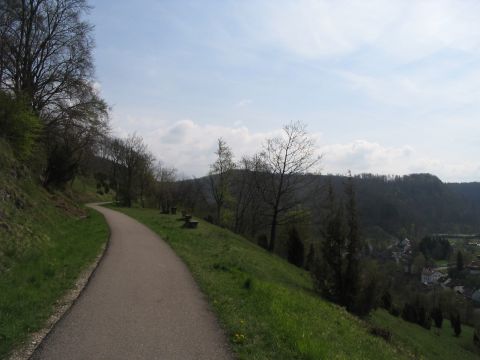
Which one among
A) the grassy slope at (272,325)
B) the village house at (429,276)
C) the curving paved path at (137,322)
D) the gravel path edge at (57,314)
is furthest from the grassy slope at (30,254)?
the village house at (429,276)

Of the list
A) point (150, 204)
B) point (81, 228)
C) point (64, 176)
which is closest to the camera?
point (81, 228)

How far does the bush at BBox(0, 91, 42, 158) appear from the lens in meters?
18.3

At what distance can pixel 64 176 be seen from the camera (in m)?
34.1

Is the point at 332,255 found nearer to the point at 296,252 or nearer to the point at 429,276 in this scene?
the point at 296,252

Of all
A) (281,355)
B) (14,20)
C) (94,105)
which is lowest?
(281,355)

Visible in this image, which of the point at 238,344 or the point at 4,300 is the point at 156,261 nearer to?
Answer: the point at 4,300

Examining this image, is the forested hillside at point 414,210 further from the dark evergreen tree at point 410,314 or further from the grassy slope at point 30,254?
the grassy slope at point 30,254

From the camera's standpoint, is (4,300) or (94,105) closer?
(4,300)

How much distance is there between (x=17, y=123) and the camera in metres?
18.8

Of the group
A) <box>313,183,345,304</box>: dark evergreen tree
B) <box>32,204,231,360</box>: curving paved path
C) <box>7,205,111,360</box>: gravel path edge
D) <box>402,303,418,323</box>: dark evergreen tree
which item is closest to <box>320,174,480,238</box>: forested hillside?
<box>402,303,418,323</box>: dark evergreen tree

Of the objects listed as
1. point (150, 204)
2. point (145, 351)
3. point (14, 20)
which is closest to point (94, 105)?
point (14, 20)

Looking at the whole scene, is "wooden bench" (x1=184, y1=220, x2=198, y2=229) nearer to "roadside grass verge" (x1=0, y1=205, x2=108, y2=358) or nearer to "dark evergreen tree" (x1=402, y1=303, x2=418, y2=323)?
"roadside grass verge" (x1=0, y1=205, x2=108, y2=358)

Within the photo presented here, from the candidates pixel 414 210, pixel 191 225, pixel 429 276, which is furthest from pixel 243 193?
pixel 414 210

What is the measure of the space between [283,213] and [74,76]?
22.4m
